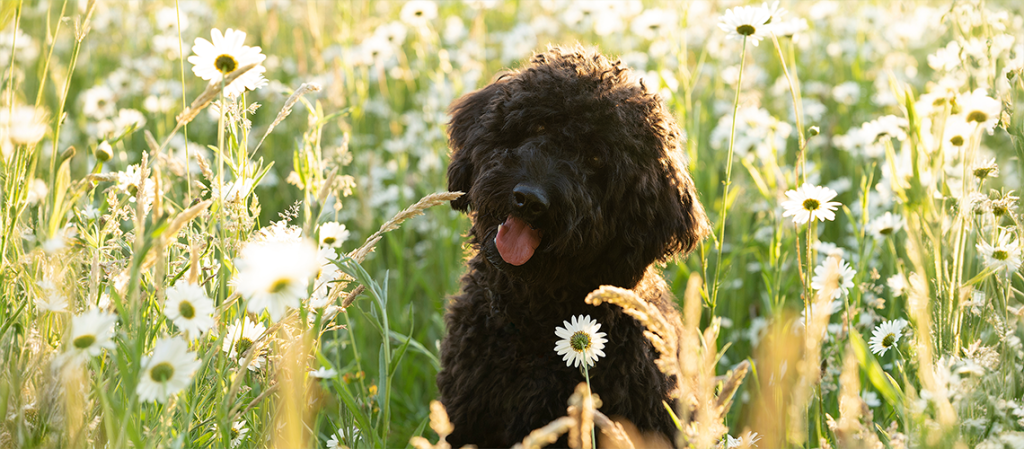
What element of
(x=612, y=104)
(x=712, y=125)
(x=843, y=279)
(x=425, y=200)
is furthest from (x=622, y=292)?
(x=712, y=125)

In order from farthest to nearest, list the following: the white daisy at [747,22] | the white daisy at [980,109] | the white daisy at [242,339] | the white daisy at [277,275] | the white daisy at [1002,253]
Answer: the white daisy at [747,22] < the white daisy at [980,109] < the white daisy at [1002,253] < the white daisy at [242,339] < the white daisy at [277,275]

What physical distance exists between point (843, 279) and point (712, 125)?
3.19m

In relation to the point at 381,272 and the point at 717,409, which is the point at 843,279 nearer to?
the point at 717,409

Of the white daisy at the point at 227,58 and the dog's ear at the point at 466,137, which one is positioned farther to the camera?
the dog's ear at the point at 466,137

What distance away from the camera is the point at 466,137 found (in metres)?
2.71

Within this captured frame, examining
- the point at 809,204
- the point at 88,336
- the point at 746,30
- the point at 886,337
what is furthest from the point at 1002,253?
the point at 88,336

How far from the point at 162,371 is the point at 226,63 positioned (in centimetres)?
82

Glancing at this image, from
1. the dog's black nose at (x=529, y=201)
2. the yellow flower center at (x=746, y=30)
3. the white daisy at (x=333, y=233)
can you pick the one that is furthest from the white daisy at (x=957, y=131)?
the white daisy at (x=333, y=233)

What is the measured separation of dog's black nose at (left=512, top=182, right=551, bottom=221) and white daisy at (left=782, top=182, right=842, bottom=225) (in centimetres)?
77

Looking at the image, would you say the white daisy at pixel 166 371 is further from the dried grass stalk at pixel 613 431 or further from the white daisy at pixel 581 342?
→ the white daisy at pixel 581 342

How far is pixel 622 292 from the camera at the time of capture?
137cm

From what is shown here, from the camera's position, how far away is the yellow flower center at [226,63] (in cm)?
182

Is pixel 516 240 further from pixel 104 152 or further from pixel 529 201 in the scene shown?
pixel 104 152

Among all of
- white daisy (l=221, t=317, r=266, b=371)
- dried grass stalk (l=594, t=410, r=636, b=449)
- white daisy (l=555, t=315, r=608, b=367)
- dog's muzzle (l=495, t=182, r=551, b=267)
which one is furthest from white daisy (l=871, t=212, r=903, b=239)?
white daisy (l=221, t=317, r=266, b=371)
